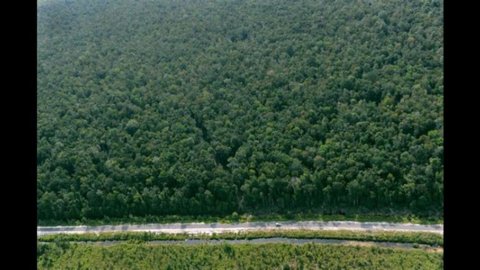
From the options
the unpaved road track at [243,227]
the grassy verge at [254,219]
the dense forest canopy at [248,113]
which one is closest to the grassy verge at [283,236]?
the unpaved road track at [243,227]

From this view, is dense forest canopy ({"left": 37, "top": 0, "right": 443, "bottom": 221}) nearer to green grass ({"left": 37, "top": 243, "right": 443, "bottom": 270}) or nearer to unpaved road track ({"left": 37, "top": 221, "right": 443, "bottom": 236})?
unpaved road track ({"left": 37, "top": 221, "right": 443, "bottom": 236})

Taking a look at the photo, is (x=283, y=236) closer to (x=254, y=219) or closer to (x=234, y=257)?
(x=254, y=219)

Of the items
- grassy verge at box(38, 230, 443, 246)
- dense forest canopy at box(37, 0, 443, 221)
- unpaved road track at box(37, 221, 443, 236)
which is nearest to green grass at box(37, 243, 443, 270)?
grassy verge at box(38, 230, 443, 246)

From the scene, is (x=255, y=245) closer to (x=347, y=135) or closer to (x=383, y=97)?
(x=347, y=135)

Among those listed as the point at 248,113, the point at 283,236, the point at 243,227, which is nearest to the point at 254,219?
the point at 243,227
